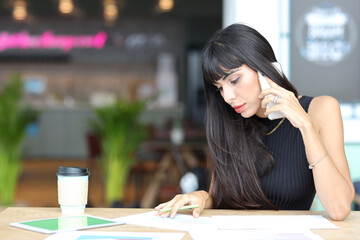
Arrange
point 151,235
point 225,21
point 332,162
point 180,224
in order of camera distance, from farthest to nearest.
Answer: point 225,21 → point 332,162 → point 180,224 → point 151,235

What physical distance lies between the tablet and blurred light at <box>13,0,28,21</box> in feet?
30.8

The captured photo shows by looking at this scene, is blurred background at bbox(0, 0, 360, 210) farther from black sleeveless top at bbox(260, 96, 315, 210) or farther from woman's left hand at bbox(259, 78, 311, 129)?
woman's left hand at bbox(259, 78, 311, 129)

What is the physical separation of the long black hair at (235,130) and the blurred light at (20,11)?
905 centimetres

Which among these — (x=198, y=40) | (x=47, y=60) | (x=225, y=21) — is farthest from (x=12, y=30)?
(x=225, y=21)

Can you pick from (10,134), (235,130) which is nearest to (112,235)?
(235,130)

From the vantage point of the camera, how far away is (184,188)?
10.4 feet

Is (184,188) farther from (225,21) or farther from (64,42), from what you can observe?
(64,42)

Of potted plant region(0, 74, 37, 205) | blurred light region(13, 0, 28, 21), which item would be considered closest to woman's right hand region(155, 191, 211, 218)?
potted plant region(0, 74, 37, 205)

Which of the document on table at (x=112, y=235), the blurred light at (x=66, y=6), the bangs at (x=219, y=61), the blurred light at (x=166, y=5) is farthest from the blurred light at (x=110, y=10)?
the document on table at (x=112, y=235)

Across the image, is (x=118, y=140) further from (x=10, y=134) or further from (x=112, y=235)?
(x=112, y=235)

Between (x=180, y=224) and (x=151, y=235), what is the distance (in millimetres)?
158

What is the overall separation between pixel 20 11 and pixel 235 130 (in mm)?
9494

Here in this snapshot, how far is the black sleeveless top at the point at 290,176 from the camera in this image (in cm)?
180

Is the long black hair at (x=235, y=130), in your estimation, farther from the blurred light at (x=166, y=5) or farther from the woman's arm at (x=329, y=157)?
the blurred light at (x=166, y=5)
